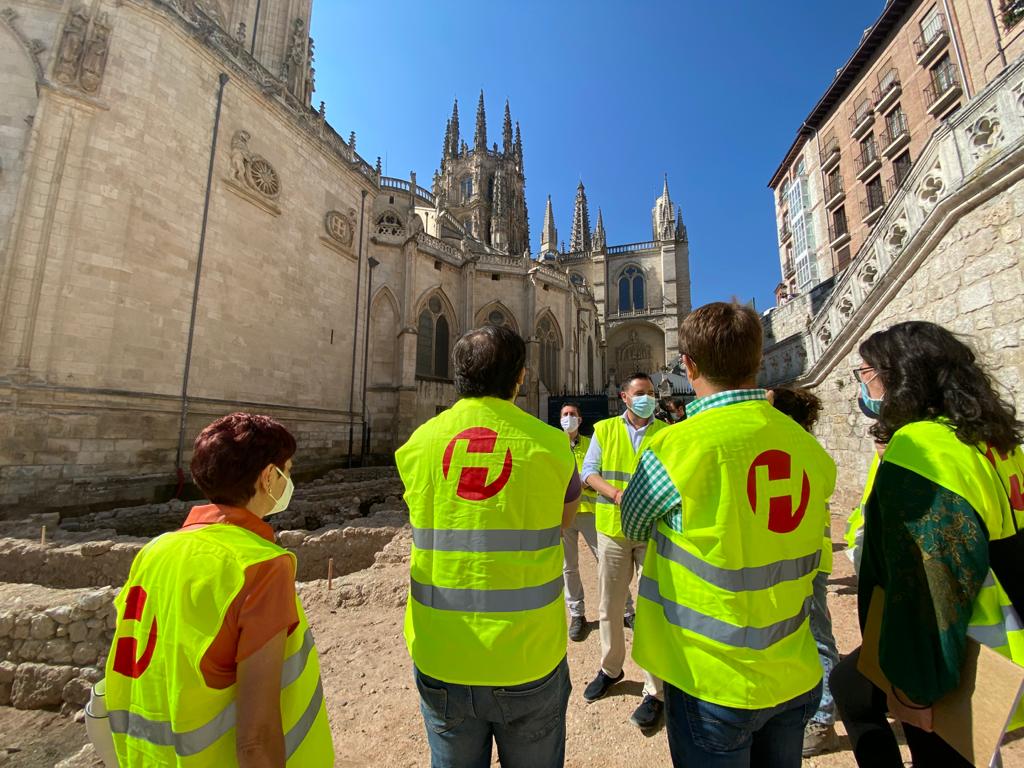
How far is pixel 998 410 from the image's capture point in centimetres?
141

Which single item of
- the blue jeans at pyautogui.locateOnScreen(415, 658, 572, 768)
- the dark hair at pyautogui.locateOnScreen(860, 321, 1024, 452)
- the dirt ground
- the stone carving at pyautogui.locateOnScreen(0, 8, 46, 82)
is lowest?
the dirt ground

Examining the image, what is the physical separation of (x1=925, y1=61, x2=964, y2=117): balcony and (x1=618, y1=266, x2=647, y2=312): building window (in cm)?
2068

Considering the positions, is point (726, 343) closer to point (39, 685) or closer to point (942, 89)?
point (39, 685)

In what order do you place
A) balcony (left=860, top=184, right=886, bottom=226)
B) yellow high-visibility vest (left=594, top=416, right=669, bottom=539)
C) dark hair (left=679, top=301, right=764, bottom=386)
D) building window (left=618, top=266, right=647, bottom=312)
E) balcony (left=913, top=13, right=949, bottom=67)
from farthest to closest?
building window (left=618, top=266, right=647, bottom=312), balcony (left=860, top=184, right=886, bottom=226), balcony (left=913, top=13, right=949, bottom=67), yellow high-visibility vest (left=594, top=416, right=669, bottom=539), dark hair (left=679, top=301, right=764, bottom=386)

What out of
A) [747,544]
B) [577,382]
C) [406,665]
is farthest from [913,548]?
[577,382]

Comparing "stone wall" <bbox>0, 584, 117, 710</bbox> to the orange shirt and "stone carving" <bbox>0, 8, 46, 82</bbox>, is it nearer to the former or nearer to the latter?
the orange shirt

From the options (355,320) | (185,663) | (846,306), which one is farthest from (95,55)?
(846,306)

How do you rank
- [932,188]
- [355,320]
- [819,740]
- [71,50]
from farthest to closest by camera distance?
[355,320] → [71,50] → [932,188] → [819,740]

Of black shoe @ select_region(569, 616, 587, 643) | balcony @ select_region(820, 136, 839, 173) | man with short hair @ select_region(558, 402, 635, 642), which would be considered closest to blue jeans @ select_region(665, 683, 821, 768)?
man with short hair @ select_region(558, 402, 635, 642)

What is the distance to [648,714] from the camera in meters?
2.61

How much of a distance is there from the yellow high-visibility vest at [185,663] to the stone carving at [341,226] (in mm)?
14691

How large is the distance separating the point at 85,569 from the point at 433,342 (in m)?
14.2

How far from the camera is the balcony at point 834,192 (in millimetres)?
17906

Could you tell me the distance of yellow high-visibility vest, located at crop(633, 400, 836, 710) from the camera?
4.13 feet
